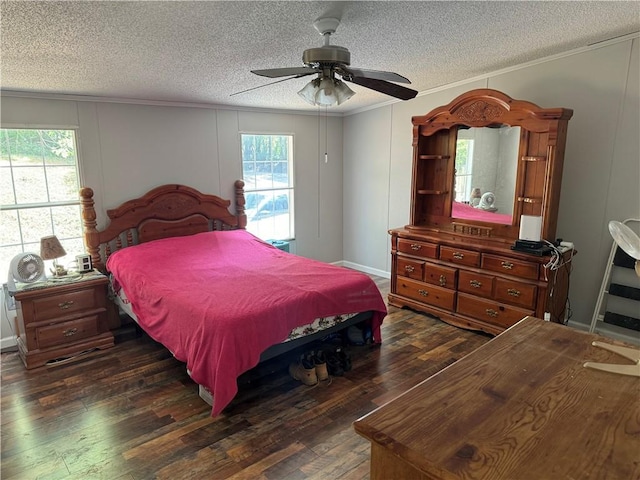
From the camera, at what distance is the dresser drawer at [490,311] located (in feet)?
11.4

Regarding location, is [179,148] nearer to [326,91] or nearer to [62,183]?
[62,183]

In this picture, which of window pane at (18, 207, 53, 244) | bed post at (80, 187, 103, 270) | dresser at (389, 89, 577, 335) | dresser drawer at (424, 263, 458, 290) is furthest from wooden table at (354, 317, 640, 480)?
window pane at (18, 207, 53, 244)

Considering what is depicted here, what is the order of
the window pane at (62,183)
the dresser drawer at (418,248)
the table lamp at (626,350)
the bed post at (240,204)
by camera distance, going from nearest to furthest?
the table lamp at (626,350) < the window pane at (62,183) < the dresser drawer at (418,248) < the bed post at (240,204)

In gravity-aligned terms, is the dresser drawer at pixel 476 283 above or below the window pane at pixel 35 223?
below

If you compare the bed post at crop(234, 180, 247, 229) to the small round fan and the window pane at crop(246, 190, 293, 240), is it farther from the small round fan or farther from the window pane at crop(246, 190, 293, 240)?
the small round fan

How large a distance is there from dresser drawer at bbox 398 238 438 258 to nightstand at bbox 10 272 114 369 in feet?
9.41

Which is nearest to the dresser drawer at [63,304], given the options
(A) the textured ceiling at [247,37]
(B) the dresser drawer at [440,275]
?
(A) the textured ceiling at [247,37]

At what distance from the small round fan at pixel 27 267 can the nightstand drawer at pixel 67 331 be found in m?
0.44

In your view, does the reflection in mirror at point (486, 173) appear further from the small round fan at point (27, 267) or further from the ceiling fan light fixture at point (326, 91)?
the small round fan at point (27, 267)

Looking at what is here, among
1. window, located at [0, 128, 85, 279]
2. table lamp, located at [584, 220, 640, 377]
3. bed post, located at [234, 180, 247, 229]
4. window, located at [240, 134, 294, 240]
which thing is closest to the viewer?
table lamp, located at [584, 220, 640, 377]

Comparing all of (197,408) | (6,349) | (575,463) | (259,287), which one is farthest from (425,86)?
(6,349)

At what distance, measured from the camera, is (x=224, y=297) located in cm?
291

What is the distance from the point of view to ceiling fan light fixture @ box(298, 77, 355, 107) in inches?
91.5

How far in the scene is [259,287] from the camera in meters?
3.14
